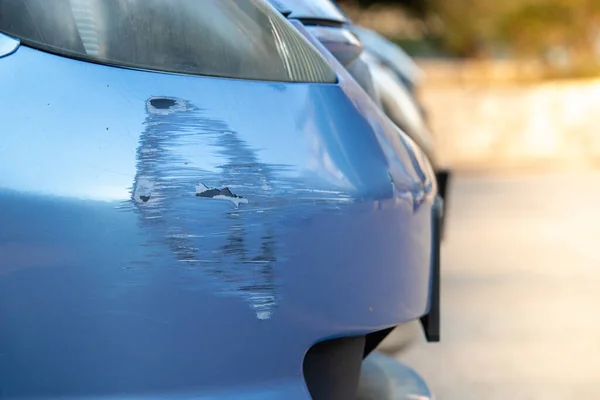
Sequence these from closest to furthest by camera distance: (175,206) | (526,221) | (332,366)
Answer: (175,206)
(332,366)
(526,221)

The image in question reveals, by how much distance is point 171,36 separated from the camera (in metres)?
2.12

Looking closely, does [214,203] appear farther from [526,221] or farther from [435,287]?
[526,221]

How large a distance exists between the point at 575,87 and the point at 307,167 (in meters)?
11.9

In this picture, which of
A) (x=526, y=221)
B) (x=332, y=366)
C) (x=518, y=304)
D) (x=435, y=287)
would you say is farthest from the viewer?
(x=526, y=221)

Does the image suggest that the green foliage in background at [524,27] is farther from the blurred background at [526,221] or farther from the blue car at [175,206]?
the blue car at [175,206]

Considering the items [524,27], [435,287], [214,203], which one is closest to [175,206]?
[214,203]

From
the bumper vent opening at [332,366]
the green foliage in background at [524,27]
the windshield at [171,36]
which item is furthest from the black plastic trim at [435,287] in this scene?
the green foliage in background at [524,27]

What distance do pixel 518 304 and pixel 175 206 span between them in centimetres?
354

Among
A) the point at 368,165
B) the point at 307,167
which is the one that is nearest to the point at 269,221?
the point at 307,167

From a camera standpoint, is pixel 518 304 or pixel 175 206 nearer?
pixel 175 206

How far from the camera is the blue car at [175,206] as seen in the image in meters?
1.92

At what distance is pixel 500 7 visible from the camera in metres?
23.3

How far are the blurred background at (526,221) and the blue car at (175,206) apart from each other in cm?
178

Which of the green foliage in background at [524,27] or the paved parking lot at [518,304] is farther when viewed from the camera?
the green foliage in background at [524,27]
